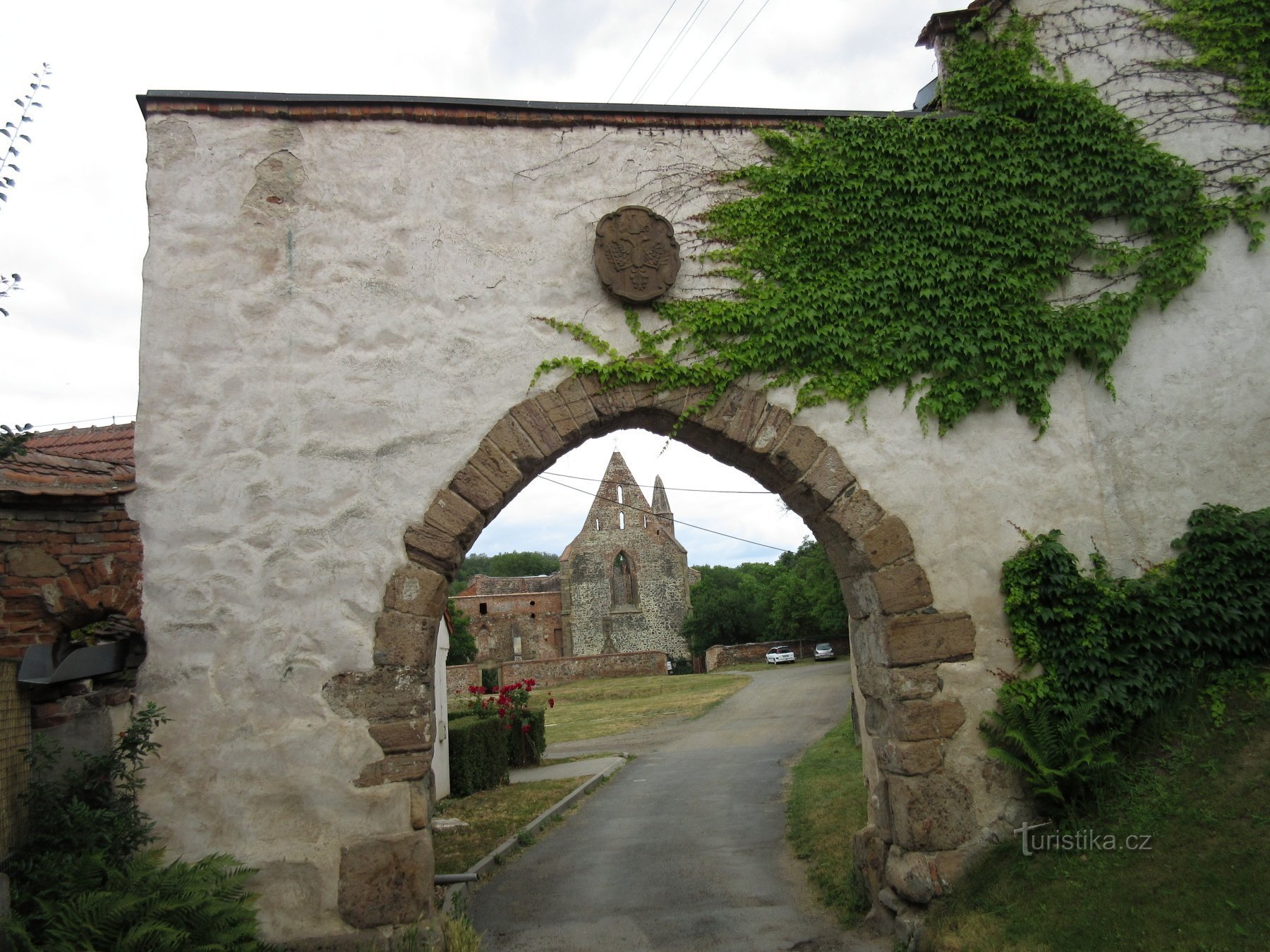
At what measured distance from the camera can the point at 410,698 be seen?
17.8 ft

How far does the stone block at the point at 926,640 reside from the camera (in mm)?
5805

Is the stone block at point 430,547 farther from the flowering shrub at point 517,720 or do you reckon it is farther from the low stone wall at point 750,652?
the low stone wall at point 750,652

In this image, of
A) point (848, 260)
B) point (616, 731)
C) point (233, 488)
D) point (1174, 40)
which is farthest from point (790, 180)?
point (616, 731)

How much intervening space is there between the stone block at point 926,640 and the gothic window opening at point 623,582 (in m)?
40.1

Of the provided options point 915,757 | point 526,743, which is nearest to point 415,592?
point 915,757

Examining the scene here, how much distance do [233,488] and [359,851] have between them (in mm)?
2271

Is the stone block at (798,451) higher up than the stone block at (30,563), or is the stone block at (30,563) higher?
the stone block at (798,451)

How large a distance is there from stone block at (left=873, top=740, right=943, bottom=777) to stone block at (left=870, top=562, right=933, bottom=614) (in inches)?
32.0

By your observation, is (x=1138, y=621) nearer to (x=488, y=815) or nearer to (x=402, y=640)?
(x=402, y=640)

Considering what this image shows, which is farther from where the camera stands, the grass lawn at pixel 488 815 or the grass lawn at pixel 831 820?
the grass lawn at pixel 488 815

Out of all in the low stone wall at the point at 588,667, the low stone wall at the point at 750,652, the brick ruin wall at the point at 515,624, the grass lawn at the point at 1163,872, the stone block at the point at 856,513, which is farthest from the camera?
the brick ruin wall at the point at 515,624

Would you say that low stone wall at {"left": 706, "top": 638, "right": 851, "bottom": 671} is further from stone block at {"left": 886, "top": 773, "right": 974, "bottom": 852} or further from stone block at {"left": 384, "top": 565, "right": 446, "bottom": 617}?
stone block at {"left": 384, "top": 565, "right": 446, "bottom": 617}

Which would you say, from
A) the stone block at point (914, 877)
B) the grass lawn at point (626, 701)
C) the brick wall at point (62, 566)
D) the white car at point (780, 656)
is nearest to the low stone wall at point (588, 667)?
the grass lawn at point (626, 701)

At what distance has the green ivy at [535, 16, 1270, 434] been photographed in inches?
240
